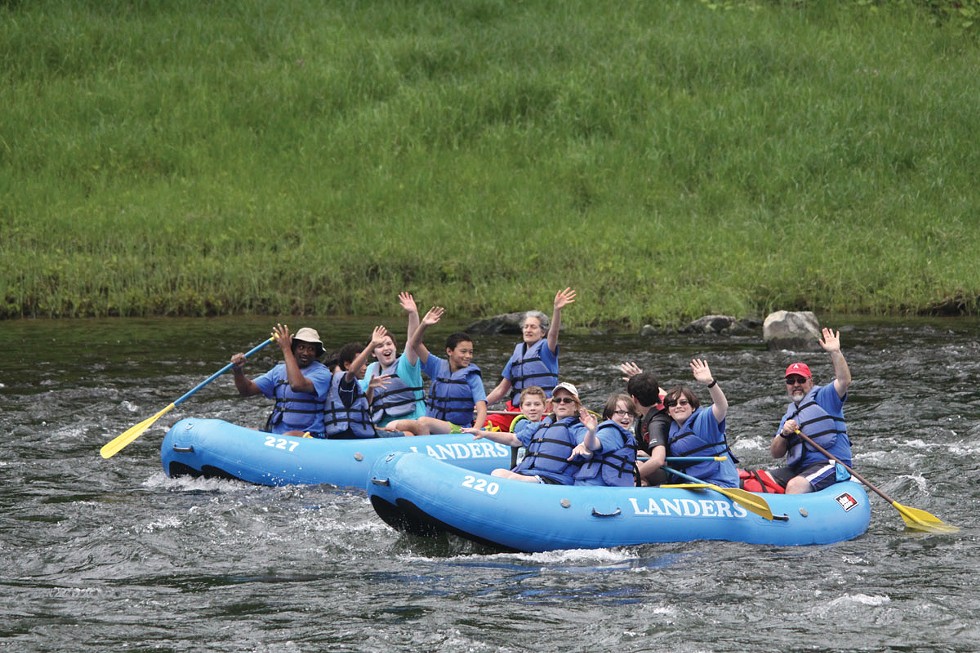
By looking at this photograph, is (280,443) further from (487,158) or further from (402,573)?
(487,158)

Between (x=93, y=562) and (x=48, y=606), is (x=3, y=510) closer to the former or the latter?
(x=93, y=562)

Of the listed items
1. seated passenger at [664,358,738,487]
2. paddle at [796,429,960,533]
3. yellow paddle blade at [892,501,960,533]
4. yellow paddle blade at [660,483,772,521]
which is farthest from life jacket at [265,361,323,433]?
yellow paddle blade at [892,501,960,533]

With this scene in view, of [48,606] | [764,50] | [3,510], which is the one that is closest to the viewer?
[48,606]

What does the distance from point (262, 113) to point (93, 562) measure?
61.4 ft

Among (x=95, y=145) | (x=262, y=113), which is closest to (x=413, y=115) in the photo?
(x=262, y=113)

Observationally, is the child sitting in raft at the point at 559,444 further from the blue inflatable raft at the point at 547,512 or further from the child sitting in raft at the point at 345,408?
the child sitting in raft at the point at 345,408

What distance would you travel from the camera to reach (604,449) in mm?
8266

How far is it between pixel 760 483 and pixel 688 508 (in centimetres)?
113

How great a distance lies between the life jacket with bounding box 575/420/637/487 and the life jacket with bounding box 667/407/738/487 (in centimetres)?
58

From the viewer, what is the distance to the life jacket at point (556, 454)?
8320 millimetres

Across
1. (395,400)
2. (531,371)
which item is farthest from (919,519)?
(395,400)

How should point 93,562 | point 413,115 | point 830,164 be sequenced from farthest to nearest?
point 413,115, point 830,164, point 93,562

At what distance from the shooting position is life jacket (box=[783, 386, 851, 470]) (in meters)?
9.07

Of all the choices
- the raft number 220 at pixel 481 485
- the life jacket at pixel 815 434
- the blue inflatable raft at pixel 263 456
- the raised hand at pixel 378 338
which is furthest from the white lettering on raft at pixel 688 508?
the raised hand at pixel 378 338
